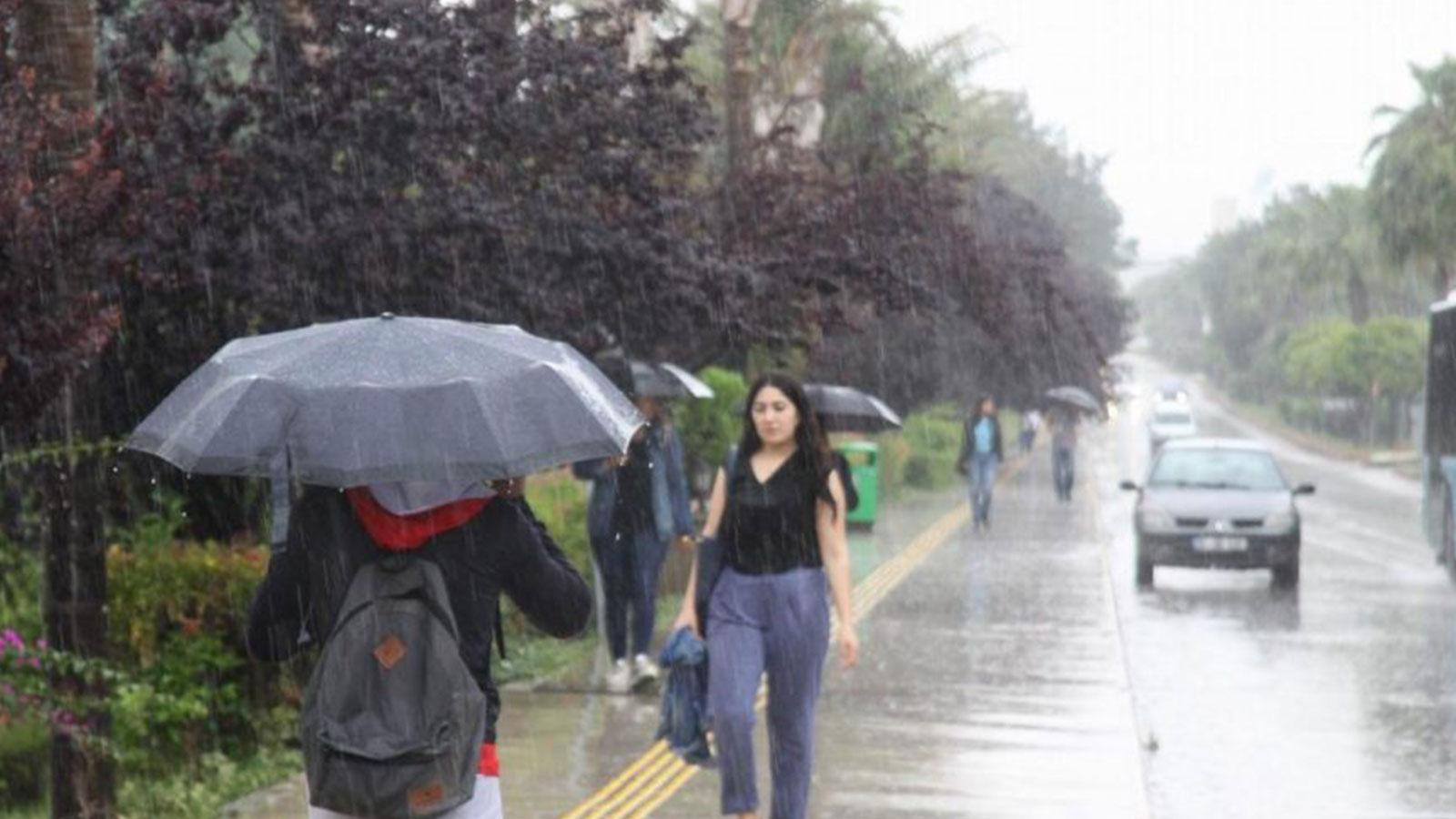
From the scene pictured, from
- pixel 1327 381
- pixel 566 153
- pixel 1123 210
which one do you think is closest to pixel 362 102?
pixel 566 153

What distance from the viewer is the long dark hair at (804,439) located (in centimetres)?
819

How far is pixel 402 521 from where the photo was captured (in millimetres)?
4852

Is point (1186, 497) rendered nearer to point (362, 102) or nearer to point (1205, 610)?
point (1205, 610)

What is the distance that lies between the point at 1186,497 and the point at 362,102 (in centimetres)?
1161

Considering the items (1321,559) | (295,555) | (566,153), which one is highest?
(566,153)

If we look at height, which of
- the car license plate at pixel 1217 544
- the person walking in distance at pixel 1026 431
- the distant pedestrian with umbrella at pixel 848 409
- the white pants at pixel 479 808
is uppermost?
the distant pedestrian with umbrella at pixel 848 409

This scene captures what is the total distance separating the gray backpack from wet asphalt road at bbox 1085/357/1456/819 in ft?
18.5

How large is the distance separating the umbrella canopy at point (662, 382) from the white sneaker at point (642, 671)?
4.90ft

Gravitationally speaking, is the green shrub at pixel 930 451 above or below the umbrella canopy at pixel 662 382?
below

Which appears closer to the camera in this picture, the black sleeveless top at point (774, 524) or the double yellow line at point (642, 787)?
the black sleeveless top at point (774, 524)

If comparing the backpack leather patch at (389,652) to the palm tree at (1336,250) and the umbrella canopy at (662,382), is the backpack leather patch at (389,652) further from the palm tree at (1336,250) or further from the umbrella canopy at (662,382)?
the palm tree at (1336,250)

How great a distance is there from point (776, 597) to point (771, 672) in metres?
0.26

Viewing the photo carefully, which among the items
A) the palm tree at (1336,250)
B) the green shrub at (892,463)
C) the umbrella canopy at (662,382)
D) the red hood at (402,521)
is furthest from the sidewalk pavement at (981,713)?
the palm tree at (1336,250)

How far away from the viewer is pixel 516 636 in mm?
14656
